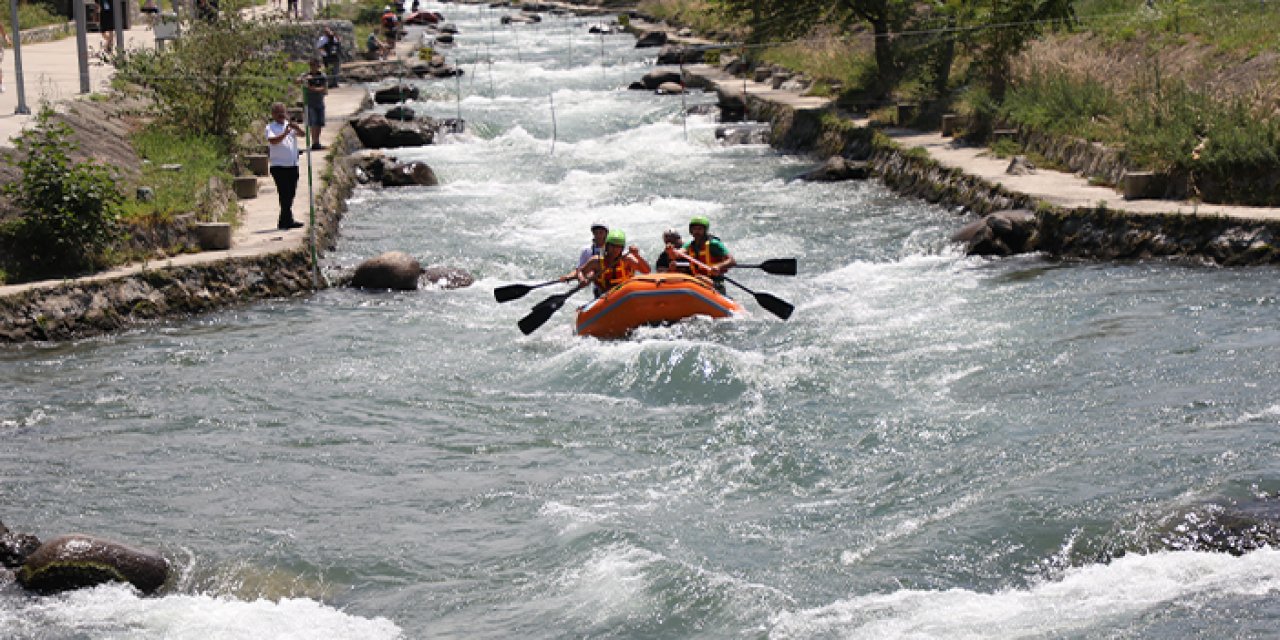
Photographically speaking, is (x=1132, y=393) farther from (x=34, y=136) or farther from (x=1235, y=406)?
(x=34, y=136)

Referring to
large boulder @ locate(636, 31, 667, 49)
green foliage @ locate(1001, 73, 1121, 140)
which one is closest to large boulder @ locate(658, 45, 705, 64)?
large boulder @ locate(636, 31, 667, 49)

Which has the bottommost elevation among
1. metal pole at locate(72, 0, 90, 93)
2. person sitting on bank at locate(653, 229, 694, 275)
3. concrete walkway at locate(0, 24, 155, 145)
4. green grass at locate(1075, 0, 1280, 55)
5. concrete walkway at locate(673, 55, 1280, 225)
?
person sitting on bank at locate(653, 229, 694, 275)

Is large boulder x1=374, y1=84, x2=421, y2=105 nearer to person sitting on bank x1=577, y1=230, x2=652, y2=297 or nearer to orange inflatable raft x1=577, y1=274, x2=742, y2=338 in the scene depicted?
person sitting on bank x1=577, y1=230, x2=652, y2=297

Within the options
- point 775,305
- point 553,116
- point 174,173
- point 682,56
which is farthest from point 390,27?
point 775,305

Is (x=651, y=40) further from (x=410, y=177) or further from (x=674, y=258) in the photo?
(x=674, y=258)

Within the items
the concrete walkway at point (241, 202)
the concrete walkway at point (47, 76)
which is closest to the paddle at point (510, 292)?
the concrete walkway at point (241, 202)

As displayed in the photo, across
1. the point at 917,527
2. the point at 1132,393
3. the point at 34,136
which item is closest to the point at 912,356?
the point at 1132,393

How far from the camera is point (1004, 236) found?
Answer: 1844cm

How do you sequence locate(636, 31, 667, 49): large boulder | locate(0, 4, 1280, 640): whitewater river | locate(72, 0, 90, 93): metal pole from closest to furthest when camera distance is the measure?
locate(0, 4, 1280, 640): whitewater river < locate(72, 0, 90, 93): metal pole < locate(636, 31, 667, 49): large boulder

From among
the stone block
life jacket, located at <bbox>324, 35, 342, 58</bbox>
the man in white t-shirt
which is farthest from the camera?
life jacket, located at <bbox>324, 35, 342, 58</bbox>

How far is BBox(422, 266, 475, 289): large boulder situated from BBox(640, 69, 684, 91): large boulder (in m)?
19.1

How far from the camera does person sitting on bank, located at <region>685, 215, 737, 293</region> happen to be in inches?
646

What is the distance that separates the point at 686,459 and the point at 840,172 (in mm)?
14043

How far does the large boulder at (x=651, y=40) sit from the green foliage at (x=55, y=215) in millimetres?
32427
